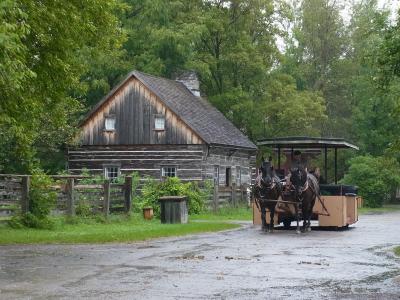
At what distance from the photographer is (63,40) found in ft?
61.7

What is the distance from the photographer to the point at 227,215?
35406mm

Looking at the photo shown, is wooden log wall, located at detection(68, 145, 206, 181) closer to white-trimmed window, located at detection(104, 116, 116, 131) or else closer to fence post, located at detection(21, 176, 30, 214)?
white-trimmed window, located at detection(104, 116, 116, 131)

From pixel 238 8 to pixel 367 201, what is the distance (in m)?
17.7

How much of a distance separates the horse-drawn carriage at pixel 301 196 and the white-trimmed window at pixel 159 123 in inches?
577

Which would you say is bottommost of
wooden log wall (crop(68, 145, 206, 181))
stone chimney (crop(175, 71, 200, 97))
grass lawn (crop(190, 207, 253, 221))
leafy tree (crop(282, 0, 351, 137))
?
grass lawn (crop(190, 207, 253, 221))

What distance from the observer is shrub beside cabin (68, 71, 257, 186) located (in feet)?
134

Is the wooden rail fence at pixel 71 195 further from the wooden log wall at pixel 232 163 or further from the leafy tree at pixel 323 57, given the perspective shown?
the leafy tree at pixel 323 57

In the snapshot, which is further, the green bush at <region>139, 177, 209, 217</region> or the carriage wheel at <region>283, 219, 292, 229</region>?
the green bush at <region>139, 177, 209, 217</region>

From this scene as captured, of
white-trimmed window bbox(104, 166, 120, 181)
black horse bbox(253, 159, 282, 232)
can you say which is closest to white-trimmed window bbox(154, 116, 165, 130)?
white-trimmed window bbox(104, 166, 120, 181)

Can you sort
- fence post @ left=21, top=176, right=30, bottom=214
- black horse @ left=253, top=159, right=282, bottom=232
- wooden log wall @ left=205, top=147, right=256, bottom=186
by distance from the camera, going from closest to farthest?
1. black horse @ left=253, top=159, right=282, bottom=232
2. fence post @ left=21, top=176, right=30, bottom=214
3. wooden log wall @ left=205, top=147, right=256, bottom=186

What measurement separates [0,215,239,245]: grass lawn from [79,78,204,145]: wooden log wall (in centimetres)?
1300

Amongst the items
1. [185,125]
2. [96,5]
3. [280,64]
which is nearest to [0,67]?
[96,5]

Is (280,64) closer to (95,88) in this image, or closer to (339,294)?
(95,88)

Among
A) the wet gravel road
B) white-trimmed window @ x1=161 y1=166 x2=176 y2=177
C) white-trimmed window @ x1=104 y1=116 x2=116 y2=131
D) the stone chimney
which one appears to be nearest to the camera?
the wet gravel road
